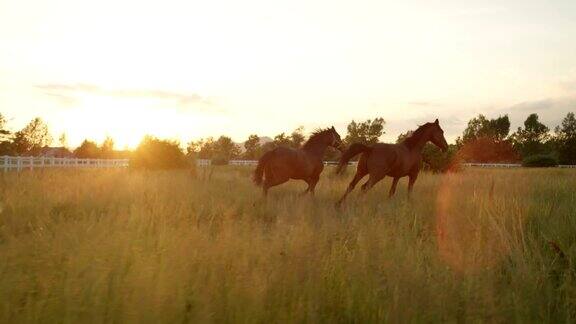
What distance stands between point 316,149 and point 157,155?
1573cm

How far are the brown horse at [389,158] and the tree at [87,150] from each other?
7892 cm

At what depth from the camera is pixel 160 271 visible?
3871 millimetres

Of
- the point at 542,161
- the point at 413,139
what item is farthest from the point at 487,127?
the point at 413,139

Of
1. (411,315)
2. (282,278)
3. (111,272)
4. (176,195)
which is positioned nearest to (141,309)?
(111,272)

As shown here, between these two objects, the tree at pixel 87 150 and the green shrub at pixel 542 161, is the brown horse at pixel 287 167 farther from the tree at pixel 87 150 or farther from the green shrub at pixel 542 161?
the tree at pixel 87 150

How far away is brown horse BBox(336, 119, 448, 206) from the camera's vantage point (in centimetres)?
1202

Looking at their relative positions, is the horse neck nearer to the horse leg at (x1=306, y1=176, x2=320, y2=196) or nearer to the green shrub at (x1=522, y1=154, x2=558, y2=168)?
the horse leg at (x1=306, y1=176, x2=320, y2=196)

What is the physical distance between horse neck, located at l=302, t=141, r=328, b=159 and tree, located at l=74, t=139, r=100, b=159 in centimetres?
7722

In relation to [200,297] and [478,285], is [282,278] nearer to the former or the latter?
[200,297]

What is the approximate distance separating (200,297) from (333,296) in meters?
1.09

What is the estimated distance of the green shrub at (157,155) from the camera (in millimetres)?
27016

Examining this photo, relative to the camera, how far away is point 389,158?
39.9ft

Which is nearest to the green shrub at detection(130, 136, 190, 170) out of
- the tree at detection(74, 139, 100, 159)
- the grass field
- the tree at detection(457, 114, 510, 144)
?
the grass field

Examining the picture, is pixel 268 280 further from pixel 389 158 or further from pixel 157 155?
pixel 157 155
